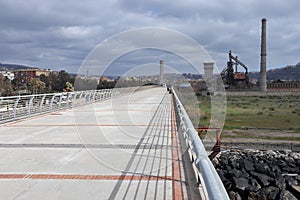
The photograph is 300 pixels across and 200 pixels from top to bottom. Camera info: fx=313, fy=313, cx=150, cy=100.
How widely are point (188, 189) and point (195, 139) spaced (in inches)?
28.3

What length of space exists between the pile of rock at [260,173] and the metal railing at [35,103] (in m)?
9.54

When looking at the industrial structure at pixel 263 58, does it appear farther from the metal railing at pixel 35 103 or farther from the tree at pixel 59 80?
the metal railing at pixel 35 103

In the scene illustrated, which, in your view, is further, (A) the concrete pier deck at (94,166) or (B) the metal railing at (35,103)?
(B) the metal railing at (35,103)

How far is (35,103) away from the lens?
16078 mm

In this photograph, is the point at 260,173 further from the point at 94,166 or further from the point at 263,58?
the point at 263,58

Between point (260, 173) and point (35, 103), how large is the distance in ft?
39.6

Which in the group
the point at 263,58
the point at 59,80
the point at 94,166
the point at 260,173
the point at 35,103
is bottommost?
the point at 260,173

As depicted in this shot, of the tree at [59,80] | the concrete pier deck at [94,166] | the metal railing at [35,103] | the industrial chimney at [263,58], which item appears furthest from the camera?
the industrial chimney at [263,58]

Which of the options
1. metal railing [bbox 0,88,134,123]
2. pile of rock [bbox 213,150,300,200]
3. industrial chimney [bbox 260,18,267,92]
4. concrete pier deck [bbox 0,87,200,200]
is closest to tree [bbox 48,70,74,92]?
metal railing [bbox 0,88,134,123]

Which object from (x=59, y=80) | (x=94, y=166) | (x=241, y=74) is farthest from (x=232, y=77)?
(x=94, y=166)

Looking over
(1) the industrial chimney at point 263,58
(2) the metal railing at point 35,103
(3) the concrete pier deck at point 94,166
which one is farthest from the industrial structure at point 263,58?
(3) the concrete pier deck at point 94,166

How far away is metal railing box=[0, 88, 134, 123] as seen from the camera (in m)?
13.1

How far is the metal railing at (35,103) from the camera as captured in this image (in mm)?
13133

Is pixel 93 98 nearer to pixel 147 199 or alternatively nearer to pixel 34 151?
pixel 34 151
